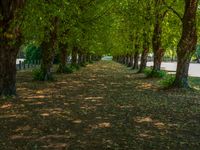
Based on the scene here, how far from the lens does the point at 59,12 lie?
61.3 ft

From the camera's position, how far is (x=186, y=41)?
2277 centimetres

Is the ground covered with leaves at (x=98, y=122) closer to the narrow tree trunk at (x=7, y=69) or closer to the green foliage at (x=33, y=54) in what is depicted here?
the narrow tree trunk at (x=7, y=69)

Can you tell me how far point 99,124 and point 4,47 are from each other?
6.84 meters

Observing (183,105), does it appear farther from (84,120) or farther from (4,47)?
(4,47)

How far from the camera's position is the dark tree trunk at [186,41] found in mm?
22562

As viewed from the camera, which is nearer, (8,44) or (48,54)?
(8,44)

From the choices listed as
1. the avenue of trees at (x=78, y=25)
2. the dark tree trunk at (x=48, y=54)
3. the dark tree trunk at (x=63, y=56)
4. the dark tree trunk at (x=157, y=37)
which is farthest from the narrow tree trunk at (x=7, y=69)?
the dark tree trunk at (x=63, y=56)

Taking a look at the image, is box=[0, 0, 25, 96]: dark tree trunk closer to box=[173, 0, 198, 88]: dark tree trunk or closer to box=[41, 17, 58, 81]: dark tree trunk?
box=[173, 0, 198, 88]: dark tree trunk

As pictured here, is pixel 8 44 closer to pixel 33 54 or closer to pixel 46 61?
pixel 46 61

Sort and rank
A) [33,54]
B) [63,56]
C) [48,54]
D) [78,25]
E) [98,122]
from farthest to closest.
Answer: [33,54], [63,56], [78,25], [48,54], [98,122]

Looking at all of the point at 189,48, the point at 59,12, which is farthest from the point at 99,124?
the point at 189,48

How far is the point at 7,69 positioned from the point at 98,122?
6531 millimetres

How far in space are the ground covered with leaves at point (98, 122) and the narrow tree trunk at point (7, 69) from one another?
65 centimetres

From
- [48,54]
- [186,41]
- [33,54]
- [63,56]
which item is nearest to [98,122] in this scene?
[186,41]
